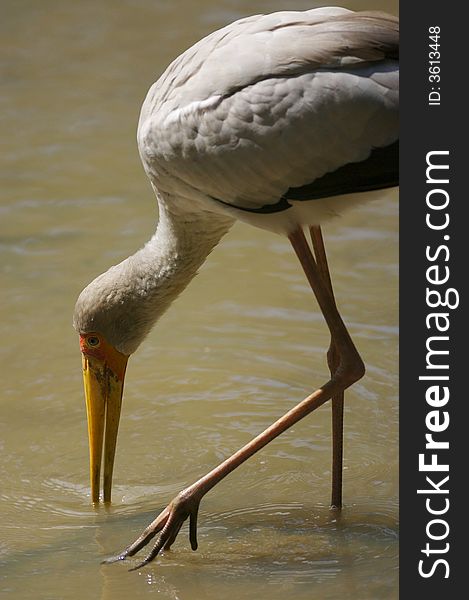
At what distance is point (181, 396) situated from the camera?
240 inches

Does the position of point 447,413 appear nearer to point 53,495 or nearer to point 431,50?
point 431,50

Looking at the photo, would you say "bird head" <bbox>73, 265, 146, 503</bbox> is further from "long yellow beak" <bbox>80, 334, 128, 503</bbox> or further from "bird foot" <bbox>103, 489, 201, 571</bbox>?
"bird foot" <bbox>103, 489, 201, 571</bbox>

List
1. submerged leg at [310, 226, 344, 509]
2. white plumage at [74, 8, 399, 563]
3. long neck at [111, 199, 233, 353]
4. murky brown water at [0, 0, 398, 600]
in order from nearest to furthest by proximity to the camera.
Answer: white plumage at [74, 8, 399, 563] < murky brown water at [0, 0, 398, 600] < submerged leg at [310, 226, 344, 509] < long neck at [111, 199, 233, 353]

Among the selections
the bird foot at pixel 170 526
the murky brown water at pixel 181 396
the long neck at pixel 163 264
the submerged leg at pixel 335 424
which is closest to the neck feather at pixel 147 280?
the long neck at pixel 163 264

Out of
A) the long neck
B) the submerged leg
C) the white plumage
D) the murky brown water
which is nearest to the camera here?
the white plumage

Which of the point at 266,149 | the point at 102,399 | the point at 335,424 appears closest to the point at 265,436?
the point at 335,424

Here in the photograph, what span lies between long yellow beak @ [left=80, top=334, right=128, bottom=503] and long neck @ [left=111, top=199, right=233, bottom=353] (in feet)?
0.27

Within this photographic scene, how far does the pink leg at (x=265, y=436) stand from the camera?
4.72 meters

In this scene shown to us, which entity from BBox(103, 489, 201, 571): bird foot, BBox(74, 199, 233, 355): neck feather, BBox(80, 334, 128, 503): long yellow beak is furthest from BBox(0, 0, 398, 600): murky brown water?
BBox(74, 199, 233, 355): neck feather

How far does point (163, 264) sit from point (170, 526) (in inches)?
43.9

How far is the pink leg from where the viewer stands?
472 cm

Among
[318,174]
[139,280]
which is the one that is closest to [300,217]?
[318,174]

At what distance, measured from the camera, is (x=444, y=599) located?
13.2 ft

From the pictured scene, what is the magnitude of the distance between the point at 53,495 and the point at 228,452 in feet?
2.64
